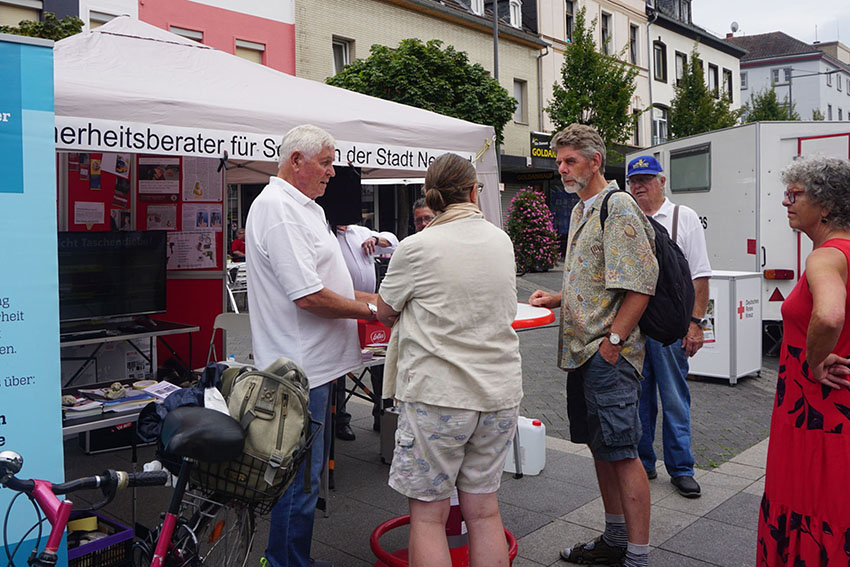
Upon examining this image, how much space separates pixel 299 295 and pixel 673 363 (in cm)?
271

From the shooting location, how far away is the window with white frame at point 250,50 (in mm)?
17594

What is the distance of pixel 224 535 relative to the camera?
2.37 m

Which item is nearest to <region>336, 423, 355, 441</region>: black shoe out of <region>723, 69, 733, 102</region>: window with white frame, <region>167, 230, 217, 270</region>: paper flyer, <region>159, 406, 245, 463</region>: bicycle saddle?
<region>167, 230, 217, 270</region>: paper flyer

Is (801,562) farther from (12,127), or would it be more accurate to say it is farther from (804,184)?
(12,127)

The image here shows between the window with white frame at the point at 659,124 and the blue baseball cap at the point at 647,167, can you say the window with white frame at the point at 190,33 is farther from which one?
the window with white frame at the point at 659,124

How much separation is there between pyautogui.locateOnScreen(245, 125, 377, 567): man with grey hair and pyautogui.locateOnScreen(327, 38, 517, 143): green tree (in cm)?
1522

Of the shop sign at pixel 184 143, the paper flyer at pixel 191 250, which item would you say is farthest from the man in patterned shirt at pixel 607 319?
the paper flyer at pixel 191 250

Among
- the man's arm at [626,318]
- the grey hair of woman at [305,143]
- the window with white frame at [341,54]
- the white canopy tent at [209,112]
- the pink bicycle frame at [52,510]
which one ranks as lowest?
the pink bicycle frame at [52,510]

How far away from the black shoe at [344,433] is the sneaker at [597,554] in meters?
2.66

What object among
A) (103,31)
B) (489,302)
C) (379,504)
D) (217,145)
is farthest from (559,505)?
(103,31)

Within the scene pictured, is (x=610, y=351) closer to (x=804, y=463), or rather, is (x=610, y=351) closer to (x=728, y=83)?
(x=804, y=463)

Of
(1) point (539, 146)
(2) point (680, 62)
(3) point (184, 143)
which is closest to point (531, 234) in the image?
(1) point (539, 146)

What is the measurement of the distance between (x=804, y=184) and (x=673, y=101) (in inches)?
1272

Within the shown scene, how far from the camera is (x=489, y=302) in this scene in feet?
9.07
